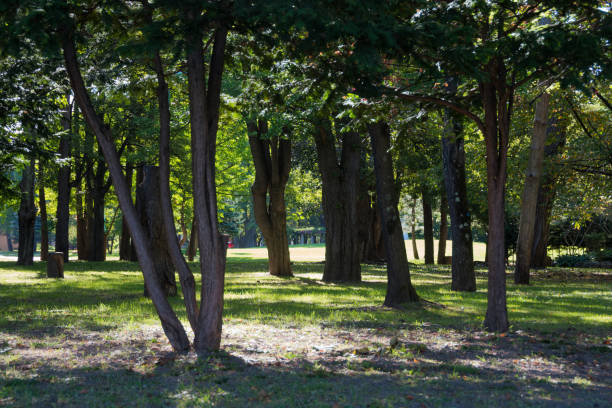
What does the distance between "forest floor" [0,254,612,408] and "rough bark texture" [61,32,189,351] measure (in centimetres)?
35

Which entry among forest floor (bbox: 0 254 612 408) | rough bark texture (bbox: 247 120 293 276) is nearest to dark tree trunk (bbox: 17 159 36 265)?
rough bark texture (bbox: 247 120 293 276)

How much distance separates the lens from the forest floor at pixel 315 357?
5.70m

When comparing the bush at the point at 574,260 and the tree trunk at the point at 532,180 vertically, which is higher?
the tree trunk at the point at 532,180

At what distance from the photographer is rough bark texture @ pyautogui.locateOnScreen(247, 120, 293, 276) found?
21125 millimetres

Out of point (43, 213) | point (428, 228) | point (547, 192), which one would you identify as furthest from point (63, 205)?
point (547, 192)

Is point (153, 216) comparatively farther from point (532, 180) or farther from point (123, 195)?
point (532, 180)

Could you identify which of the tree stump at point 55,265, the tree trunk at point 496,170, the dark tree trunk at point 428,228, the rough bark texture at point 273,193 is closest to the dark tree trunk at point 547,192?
the dark tree trunk at point 428,228

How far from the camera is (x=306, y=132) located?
61.8 feet

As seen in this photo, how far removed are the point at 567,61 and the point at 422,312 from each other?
18.1 ft

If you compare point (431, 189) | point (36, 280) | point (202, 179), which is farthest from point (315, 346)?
point (431, 189)

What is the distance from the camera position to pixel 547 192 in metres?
22.9

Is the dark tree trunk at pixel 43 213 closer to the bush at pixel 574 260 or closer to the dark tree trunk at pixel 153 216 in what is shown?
the dark tree trunk at pixel 153 216

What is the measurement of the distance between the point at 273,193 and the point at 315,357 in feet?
46.3

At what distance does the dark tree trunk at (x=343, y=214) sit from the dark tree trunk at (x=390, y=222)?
22.0 ft
